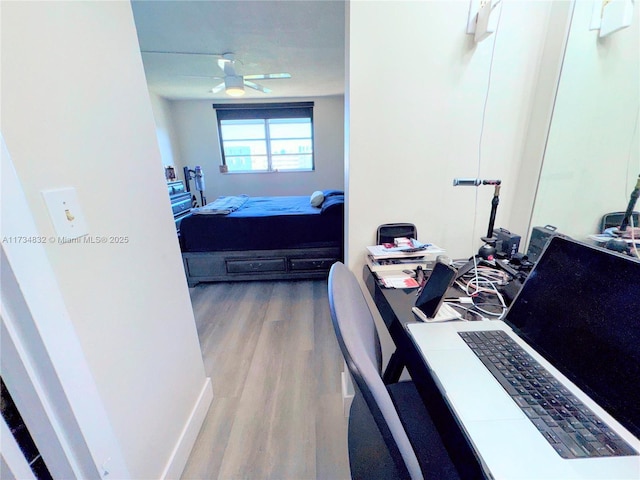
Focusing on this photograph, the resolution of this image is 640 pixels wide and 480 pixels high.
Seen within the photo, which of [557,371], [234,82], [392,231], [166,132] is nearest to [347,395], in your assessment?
[392,231]

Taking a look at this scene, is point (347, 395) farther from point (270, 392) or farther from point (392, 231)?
point (392, 231)

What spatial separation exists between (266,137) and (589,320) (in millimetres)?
5327

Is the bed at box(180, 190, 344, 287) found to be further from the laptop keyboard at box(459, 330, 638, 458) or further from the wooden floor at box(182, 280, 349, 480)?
the laptop keyboard at box(459, 330, 638, 458)

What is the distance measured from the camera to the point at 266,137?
201 inches

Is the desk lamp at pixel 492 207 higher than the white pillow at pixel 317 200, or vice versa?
the desk lamp at pixel 492 207

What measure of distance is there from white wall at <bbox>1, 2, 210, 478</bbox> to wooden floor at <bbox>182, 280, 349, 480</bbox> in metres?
0.23

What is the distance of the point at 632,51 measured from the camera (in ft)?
3.26

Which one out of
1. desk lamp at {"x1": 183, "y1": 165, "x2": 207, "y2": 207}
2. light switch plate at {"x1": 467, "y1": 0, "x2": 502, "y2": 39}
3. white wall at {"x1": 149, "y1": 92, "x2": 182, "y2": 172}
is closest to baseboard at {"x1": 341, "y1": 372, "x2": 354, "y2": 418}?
light switch plate at {"x1": 467, "y1": 0, "x2": 502, "y2": 39}

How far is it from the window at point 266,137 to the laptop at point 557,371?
190 inches

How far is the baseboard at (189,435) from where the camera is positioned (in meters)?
1.03

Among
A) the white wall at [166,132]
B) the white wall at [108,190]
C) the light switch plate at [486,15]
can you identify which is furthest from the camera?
the white wall at [166,132]

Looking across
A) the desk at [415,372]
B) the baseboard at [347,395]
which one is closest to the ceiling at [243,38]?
the desk at [415,372]

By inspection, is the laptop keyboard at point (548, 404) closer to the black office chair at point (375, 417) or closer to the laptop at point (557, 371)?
the laptop at point (557, 371)

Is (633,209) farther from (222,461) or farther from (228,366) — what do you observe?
(228,366)
